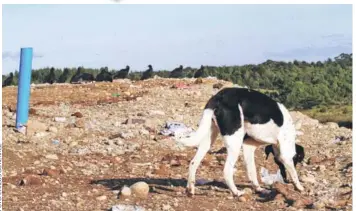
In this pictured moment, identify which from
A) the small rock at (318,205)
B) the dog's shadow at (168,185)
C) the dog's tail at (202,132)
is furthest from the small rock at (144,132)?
the small rock at (318,205)

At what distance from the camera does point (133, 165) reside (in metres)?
8.70

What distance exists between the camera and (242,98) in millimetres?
6703

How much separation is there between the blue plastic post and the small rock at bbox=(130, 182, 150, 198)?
4393 millimetres

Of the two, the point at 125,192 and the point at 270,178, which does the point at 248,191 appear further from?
the point at 125,192

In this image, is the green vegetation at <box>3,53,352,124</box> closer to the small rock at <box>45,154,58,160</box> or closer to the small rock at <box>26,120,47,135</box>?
the small rock at <box>26,120,47,135</box>

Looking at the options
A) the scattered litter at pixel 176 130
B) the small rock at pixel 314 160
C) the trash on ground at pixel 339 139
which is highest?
the trash on ground at pixel 339 139

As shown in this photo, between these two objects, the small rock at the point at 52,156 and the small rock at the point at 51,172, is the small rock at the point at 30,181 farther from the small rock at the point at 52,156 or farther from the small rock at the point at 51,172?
the small rock at the point at 52,156

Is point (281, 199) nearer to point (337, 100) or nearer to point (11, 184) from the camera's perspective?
point (11, 184)

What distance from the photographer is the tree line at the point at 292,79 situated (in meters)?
26.2

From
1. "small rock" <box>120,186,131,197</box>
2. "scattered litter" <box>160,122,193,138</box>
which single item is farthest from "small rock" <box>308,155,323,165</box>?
"small rock" <box>120,186,131,197</box>

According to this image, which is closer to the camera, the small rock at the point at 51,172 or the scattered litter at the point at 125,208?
the scattered litter at the point at 125,208

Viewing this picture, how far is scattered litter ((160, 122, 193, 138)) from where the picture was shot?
36.8 ft

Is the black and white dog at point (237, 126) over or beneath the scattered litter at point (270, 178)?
over

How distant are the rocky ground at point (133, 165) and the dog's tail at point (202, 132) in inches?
22.0
